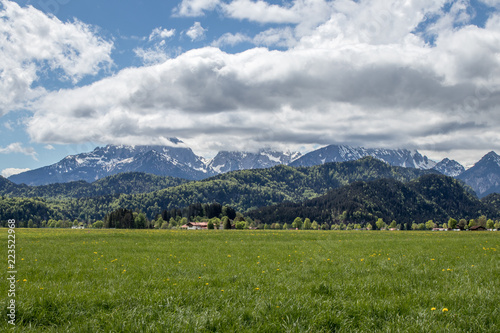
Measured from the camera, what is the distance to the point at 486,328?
763 centimetres

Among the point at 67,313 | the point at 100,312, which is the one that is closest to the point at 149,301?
the point at 100,312

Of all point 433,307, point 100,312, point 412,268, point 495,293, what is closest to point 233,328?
point 100,312

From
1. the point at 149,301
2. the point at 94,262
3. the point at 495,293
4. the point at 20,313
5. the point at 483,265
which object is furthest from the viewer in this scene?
the point at 94,262

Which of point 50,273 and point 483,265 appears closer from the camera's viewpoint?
point 50,273

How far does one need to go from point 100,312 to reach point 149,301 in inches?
52.2

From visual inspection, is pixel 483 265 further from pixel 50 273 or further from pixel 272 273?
pixel 50 273

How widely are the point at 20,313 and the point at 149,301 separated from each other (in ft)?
10.7

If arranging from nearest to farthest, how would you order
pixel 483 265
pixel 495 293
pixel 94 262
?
pixel 495 293
pixel 483 265
pixel 94 262

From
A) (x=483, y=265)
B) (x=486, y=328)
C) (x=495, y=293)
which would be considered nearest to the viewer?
(x=486, y=328)

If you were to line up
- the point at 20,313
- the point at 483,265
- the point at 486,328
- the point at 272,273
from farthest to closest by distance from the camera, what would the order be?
the point at 483,265 < the point at 272,273 < the point at 20,313 < the point at 486,328

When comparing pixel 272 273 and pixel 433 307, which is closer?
pixel 433 307

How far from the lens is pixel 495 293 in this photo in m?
10.4

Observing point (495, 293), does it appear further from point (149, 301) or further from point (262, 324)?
point (149, 301)

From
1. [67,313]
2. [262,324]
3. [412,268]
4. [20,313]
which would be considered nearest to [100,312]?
[67,313]
